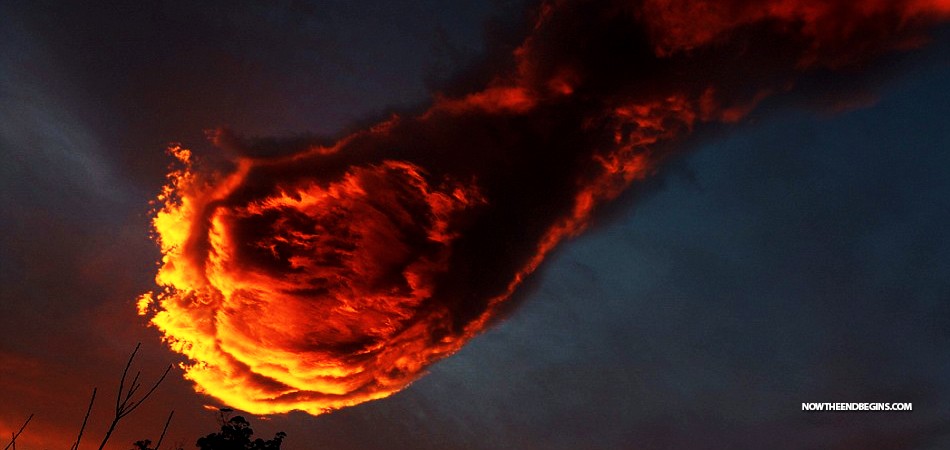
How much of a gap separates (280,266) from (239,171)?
5.26 meters

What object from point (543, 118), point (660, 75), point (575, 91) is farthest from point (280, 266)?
point (660, 75)

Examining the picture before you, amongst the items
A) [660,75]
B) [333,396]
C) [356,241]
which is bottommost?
[333,396]

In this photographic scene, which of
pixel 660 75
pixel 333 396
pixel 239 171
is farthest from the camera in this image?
pixel 333 396

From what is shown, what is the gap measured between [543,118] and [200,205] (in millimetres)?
17739

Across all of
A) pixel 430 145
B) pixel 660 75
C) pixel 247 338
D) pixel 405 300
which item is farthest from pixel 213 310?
pixel 660 75

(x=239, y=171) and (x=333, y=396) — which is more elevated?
(x=239, y=171)

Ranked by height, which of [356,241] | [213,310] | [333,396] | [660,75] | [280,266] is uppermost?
[660,75]

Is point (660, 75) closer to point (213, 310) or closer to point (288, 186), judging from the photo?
point (288, 186)

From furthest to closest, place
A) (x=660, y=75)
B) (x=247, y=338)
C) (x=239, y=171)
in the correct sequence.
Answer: (x=247, y=338) < (x=660, y=75) < (x=239, y=171)

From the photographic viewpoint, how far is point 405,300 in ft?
90.4

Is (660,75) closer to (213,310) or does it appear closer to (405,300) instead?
(405,300)

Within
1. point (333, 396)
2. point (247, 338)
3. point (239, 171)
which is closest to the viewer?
point (239, 171)

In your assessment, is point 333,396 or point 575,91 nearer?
point 575,91

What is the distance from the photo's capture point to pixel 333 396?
2903cm
